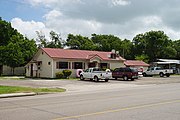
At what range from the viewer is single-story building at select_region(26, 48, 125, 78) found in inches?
1580

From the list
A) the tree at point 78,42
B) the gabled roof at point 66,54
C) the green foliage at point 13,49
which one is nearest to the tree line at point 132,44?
the tree at point 78,42

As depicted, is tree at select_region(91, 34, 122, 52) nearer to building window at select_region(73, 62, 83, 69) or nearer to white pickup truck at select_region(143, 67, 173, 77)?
white pickup truck at select_region(143, 67, 173, 77)

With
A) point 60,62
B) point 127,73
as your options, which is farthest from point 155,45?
point 60,62

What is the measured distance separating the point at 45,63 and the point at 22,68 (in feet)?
51.1

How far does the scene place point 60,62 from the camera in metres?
40.6

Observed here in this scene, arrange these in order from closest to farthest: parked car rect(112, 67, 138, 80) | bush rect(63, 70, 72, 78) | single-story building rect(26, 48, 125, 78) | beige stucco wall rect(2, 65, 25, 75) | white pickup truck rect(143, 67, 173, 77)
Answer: parked car rect(112, 67, 138, 80) < bush rect(63, 70, 72, 78) < single-story building rect(26, 48, 125, 78) < white pickup truck rect(143, 67, 173, 77) < beige stucco wall rect(2, 65, 25, 75)

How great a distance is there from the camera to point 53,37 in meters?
81.3

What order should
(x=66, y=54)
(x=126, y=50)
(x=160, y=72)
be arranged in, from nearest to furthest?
(x=66, y=54)
(x=160, y=72)
(x=126, y=50)

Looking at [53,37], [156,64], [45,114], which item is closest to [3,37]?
[53,37]

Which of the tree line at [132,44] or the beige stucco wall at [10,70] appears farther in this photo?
the tree line at [132,44]

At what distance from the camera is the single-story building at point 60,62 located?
132ft

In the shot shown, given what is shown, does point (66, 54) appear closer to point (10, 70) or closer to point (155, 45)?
point (10, 70)

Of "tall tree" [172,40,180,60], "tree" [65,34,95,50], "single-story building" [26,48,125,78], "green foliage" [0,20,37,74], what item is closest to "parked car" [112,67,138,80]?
"single-story building" [26,48,125,78]

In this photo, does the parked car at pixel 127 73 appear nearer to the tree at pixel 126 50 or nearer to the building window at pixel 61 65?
the building window at pixel 61 65
